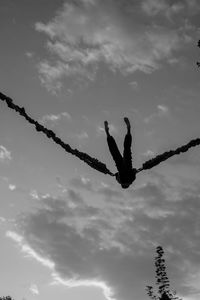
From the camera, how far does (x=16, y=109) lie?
9469mm

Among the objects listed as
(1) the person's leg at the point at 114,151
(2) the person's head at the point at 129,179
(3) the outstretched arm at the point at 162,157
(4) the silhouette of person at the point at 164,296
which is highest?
(4) the silhouette of person at the point at 164,296

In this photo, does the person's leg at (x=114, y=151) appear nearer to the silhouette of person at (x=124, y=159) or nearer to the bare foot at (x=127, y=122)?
the silhouette of person at (x=124, y=159)

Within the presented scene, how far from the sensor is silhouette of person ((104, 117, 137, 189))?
9.42 meters

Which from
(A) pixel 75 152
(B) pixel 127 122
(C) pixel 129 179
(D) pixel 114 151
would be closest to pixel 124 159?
(D) pixel 114 151

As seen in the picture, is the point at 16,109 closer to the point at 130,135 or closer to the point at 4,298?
the point at 130,135

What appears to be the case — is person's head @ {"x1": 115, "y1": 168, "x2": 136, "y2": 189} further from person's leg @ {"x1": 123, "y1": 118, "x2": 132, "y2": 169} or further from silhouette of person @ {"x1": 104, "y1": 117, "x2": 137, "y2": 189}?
person's leg @ {"x1": 123, "y1": 118, "x2": 132, "y2": 169}

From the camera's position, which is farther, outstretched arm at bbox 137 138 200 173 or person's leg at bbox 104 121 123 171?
outstretched arm at bbox 137 138 200 173

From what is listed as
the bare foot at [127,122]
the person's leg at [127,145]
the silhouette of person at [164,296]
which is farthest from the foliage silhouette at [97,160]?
the silhouette of person at [164,296]

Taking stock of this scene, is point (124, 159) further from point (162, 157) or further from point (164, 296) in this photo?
point (164, 296)

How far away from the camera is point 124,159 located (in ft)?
31.2

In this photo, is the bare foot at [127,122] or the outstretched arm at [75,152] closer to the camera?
the bare foot at [127,122]

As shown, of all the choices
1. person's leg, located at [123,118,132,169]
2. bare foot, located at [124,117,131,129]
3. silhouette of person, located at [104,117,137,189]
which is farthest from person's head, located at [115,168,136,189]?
bare foot, located at [124,117,131,129]


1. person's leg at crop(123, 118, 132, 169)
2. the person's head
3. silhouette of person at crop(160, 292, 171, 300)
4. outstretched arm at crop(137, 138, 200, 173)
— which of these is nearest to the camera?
person's leg at crop(123, 118, 132, 169)

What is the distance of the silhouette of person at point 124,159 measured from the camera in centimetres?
942
